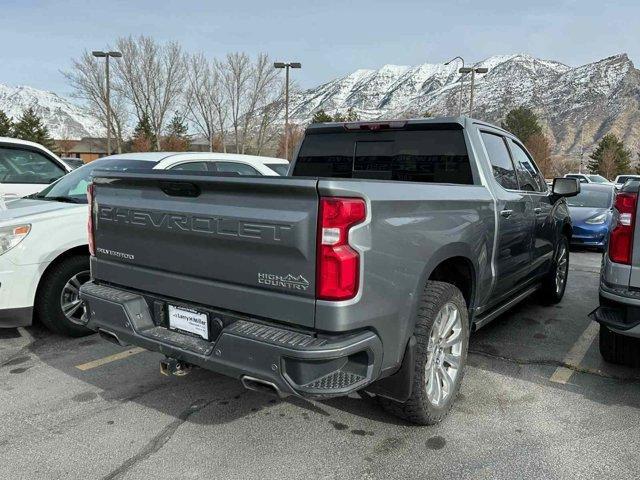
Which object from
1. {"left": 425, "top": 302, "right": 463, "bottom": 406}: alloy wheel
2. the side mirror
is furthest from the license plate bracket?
the side mirror

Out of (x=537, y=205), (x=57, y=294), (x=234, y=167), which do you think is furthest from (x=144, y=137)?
(x=537, y=205)

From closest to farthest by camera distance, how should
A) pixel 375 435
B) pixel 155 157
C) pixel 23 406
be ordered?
pixel 375 435, pixel 23 406, pixel 155 157

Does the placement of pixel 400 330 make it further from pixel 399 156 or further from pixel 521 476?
pixel 399 156

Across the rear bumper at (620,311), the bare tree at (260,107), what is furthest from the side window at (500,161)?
the bare tree at (260,107)

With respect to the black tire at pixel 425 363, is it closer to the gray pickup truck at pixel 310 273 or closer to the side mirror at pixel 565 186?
the gray pickup truck at pixel 310 273

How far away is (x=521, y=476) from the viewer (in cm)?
282

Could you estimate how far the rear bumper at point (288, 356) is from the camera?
2477 millimetres

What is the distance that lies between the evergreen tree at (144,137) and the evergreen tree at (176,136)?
1.70m

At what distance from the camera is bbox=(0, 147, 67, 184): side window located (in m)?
7.81

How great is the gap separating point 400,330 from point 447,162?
5.99ft

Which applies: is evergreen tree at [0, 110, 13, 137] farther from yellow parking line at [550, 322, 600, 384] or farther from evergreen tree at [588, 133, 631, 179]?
evergreen tree at [588, 133, 631, 179]

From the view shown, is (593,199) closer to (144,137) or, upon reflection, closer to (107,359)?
(107,359)

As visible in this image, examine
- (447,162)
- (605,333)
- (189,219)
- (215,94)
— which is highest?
(215,94)

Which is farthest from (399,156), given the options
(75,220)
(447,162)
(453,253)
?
(75,220)
